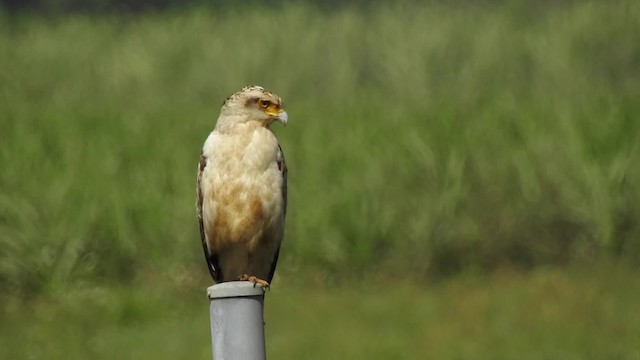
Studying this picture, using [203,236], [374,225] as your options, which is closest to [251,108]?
[203,236]

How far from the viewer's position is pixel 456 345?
11766 millimetres

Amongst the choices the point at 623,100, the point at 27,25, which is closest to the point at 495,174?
the point at 623,100

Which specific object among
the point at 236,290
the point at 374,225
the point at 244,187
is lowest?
the point at 236,290

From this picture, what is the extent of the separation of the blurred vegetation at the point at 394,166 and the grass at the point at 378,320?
41 centimetres

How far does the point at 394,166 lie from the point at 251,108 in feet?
26.1

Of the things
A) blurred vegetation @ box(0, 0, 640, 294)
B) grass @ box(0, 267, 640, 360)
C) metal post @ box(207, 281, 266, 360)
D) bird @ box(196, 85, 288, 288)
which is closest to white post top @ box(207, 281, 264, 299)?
metal post @ box(207, 281, 266, 360)

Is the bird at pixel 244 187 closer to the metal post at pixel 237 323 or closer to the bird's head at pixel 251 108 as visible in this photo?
the bird's head at pixel 251 108

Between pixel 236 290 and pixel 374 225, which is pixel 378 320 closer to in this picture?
pixel 374 225

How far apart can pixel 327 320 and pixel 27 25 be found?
15750mm

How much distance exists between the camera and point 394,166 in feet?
49.8

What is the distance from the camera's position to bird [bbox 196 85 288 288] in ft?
22.9

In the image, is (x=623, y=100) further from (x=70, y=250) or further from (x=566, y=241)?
(x=70, y=250)

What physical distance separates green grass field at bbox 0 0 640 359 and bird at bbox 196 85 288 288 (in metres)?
4.33

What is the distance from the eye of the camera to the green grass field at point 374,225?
12445 millimetres
